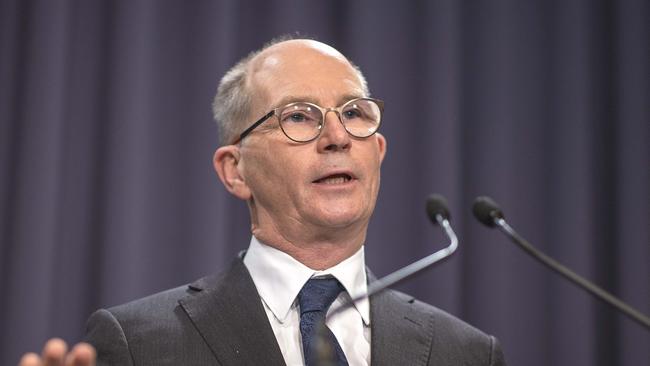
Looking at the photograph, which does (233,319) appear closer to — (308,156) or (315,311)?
(315,311)

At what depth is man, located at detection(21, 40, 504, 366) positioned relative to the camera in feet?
5.37

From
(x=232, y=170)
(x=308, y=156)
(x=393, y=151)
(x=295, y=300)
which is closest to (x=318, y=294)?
(x=295, y=300)

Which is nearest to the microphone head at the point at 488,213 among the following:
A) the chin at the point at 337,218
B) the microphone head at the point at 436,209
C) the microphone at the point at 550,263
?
the microphone at the point at 550,263

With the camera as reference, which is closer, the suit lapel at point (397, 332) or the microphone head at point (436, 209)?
the microphone head at point (436, 209)

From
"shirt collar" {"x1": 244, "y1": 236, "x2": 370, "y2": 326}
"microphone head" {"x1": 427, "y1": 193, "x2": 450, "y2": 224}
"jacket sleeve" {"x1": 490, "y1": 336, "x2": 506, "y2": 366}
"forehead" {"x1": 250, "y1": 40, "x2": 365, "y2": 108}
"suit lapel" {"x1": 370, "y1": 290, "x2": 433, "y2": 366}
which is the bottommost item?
"jacket sleeve" {"x1": 490, "y1": 336, "x2": 506, "y2": 366}

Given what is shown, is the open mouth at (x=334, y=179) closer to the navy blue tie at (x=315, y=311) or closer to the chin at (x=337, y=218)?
the chin at (x=337, y=218)

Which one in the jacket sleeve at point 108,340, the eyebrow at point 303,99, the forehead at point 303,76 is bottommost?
the jacket sleeve at point 108,340

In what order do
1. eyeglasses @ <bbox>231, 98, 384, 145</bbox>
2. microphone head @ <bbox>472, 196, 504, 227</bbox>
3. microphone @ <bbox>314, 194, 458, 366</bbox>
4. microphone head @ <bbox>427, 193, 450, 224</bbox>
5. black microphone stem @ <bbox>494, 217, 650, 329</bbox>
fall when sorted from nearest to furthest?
1. microphone @ <bbox>314, 194, 458, 366</bbox>
2. black microphone stem @ <bbox>494, 217, 650, 329</bbox>
3. microphone head @ <bbox>472, 196, 504, 227</bbox>
4. microphone head @ <bbox>427, 193, 450, 224</bbox>
5. eyeglasses @ <bbox>231, 98, 384, 145</bbox>

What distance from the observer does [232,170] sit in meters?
1.94

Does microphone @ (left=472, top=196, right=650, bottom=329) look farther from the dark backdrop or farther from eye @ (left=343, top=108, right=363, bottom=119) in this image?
the dark backdrop

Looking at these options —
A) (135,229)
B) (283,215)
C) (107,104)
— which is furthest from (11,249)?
(283,215)

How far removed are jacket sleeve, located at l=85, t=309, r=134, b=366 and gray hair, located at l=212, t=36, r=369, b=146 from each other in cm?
54

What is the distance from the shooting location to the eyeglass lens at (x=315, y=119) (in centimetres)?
175

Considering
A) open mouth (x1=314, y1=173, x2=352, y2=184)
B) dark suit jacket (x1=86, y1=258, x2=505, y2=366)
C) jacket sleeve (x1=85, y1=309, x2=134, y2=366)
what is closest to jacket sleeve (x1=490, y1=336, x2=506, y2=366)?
dark suit jacket (x1=86, y1=258, x2=505, y2=366)
